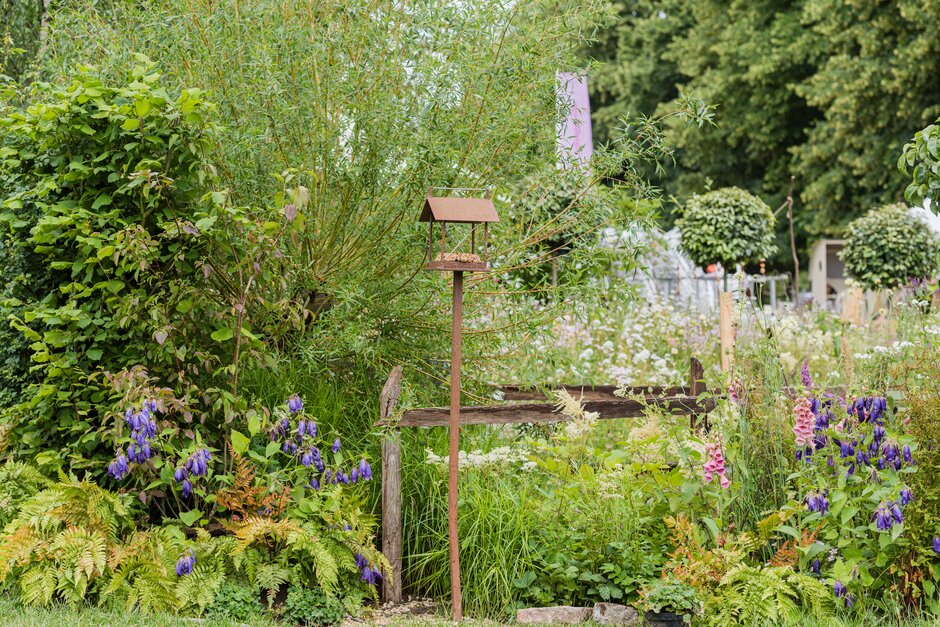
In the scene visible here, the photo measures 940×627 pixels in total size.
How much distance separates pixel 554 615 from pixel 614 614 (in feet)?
0.91

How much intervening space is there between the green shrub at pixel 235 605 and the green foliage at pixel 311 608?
0.14 meters

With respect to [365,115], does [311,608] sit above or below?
below

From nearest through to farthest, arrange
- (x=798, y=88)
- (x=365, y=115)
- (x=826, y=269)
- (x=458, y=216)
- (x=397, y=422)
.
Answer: (x=458, y=216), (x=397, y=422), (x=365, y=115), (x=798, y=88), (x=826, y=269)

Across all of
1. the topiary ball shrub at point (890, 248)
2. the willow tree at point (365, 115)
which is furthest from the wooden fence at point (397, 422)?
the topiary ball shrub at point (890, 248)

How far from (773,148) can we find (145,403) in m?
21.6

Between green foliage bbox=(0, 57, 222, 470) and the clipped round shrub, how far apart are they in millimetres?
10063

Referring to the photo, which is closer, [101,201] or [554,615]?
[554,615]

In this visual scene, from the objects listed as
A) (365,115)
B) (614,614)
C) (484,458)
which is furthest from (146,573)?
(365,115)

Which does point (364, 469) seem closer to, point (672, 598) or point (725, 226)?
point (672, 598)

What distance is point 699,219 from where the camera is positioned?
13.6m

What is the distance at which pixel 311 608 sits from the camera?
4.16 metres

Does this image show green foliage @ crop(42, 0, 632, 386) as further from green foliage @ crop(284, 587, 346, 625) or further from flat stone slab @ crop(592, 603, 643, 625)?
flat stone slab @ crop(592, 603, 643, 625)

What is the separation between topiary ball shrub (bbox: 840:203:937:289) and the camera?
1409cm

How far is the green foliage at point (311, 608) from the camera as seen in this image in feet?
13.6
